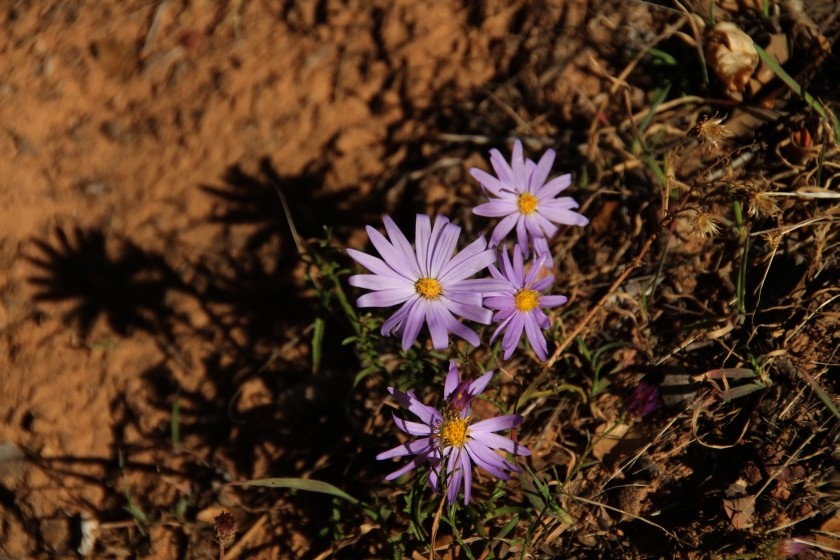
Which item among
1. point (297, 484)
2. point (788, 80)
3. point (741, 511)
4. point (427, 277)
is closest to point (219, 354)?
point (297, 484)

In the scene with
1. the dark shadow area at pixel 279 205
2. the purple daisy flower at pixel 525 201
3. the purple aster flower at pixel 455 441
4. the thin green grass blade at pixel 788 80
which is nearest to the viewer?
the purple aster flower at pixel 455 441

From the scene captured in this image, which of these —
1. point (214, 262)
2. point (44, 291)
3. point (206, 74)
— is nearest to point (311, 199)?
point (214, 262)

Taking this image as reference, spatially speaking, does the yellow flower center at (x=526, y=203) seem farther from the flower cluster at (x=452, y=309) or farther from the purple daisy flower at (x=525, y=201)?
the flower cluster at (x=452, y=309)

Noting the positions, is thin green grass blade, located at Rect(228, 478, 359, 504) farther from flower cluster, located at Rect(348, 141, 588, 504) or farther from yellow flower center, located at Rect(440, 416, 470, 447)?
yellow flower center, located at Rect(440, 416, 470, 447)

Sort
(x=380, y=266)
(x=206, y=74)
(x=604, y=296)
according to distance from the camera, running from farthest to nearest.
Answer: (x=206, y=74) < (x=604, y=296) < (x=380, y=266)

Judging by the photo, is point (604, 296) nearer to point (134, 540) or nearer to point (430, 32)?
point (430, 32)

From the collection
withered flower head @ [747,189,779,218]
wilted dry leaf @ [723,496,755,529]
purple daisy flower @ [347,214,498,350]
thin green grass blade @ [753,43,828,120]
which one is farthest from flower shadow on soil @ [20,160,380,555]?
thin green grass blade @ [753,43,828,120]

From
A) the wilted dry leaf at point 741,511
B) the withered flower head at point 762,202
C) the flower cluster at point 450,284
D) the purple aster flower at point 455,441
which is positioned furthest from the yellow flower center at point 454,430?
the withered flower head at point 762,202
